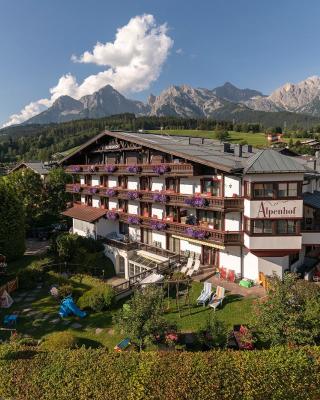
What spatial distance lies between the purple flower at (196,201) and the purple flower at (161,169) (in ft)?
12.3

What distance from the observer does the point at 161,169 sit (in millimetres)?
31172

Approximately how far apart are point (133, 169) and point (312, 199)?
17.6 metres

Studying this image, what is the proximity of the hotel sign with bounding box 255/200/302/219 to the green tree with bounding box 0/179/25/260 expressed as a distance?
28.9 m

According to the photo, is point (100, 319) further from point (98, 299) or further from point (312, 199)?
point (312, 199)

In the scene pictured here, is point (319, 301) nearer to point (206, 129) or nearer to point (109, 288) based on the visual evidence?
point (109, 288)

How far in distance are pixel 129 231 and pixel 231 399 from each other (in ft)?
86.2

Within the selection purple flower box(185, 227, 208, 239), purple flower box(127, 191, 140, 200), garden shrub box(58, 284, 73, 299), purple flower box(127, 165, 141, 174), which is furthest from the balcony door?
garden shrub box(58, 284, 73, 299)

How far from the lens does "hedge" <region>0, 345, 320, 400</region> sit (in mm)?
A: 13133

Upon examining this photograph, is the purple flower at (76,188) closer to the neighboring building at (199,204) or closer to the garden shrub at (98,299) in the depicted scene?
the neighboring building at (199,204)

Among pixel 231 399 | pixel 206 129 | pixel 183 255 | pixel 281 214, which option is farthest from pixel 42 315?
pixel 206 129

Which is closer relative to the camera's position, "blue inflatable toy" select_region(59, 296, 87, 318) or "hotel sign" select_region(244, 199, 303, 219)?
"blue inflatable toy" select_region(59, 296, 87, 318)

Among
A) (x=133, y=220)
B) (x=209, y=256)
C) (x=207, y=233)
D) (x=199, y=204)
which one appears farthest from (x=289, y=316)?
(x=133, y=220)

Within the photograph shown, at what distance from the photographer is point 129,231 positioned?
38.2 metres

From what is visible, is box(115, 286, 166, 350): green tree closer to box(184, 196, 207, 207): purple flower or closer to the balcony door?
box(184, 196, 207, 207): purple flower
